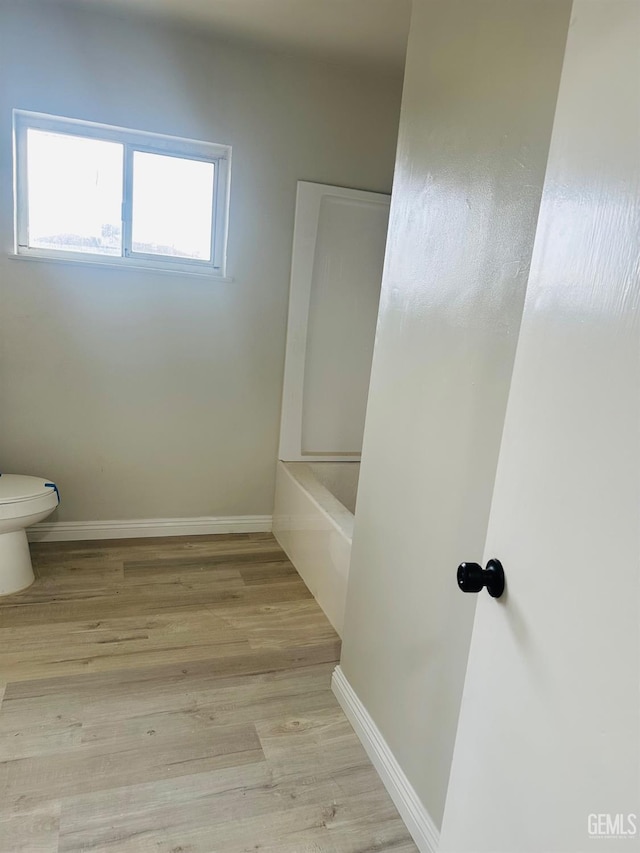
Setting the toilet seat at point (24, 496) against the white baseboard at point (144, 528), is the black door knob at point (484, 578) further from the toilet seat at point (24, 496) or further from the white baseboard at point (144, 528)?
the white baseboard at point (144, 528)

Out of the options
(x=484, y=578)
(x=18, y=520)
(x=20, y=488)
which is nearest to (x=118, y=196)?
(x=20, y=488)

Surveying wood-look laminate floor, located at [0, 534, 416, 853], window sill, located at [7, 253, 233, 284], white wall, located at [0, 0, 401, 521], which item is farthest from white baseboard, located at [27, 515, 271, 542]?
window sill, located at [7, 253, 233, 284]

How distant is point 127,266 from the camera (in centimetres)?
274

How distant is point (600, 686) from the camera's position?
0.63 m

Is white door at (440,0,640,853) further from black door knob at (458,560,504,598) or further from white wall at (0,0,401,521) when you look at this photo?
white wall at (0,0,401,521)

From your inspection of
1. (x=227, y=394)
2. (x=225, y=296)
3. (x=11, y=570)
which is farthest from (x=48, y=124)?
(x=11, y=570)

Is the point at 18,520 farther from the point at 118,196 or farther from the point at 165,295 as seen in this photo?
the point at 118,196

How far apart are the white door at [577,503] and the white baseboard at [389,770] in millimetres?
602

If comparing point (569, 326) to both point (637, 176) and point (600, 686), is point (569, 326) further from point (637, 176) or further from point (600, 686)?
point (600, 686)

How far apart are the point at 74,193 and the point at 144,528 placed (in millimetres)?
1754

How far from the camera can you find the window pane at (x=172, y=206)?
2791mm

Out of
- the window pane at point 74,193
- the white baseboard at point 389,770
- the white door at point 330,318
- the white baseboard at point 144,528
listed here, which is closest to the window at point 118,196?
the window pane at point 74,193

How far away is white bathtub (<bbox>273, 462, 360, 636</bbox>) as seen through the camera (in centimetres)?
229

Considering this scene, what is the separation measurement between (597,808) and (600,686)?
137 millimetres
